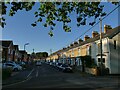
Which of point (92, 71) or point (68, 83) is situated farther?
point (92, 71)

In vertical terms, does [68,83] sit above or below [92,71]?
below

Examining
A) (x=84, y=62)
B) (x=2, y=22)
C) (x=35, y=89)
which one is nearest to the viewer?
(x=2, y=22)

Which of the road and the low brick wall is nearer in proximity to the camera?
the road

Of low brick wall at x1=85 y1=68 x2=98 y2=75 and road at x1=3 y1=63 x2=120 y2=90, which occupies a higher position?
low brick wall at x1=85 y1=68 x2=98 y2=75

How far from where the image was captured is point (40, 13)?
9219 millimetres

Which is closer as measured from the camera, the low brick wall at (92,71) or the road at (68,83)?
the road at (68,83)

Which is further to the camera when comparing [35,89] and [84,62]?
[84,62]

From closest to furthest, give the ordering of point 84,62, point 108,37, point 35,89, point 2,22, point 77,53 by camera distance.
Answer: point 2,22 < point 35,89 < point 108,37 < point 84,62 < point 77,53

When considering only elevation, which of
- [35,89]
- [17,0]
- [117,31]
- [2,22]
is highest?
[117,31]

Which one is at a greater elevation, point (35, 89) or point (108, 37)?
point (108, 37)

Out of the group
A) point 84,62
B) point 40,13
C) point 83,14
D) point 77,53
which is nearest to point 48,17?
point 40,13

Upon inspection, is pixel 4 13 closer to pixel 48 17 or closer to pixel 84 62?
pixel 48 17

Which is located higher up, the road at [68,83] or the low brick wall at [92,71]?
the low brick wall at [92,71]

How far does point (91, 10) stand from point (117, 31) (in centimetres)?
3282
